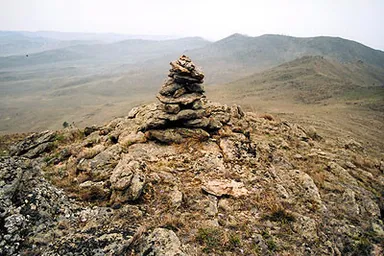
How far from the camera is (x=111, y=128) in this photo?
1573 cm

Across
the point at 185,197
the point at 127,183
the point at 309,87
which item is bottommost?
the point at 185,197

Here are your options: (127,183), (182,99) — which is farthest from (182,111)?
(127,183)

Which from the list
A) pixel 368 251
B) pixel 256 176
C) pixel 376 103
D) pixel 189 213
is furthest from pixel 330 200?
pixel 376 103

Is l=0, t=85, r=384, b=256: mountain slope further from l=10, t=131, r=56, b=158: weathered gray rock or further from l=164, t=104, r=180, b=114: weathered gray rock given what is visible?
l=164, t=104, r=180, b=114: weathered gray rock

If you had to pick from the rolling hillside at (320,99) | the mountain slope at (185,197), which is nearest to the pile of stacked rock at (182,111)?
the mountain slope at (185,197)

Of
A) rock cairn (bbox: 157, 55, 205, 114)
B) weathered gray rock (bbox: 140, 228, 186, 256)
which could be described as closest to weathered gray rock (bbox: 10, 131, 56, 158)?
rock cairn (bbox: 157, 55, 205, 114)

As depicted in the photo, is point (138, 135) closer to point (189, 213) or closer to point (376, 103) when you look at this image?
point (189, 213)

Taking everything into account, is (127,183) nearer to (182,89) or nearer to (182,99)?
(182,99)

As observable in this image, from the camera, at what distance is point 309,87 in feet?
266

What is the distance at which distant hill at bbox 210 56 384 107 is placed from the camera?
66.3m

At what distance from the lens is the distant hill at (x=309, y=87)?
6633cm

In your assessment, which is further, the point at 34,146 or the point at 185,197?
the point at 34,146

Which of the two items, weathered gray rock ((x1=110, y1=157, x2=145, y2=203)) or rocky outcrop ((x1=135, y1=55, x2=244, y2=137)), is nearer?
weathered gray rock ((x1=110, y1=157, x2=145, y2=203))

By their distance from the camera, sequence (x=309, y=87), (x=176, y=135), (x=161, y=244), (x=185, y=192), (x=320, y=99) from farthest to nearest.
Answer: (x=309, y=87) < (x=320, y=99) < (x=176, y=135) < (x=185, y=192) < (x=161, y=244)
